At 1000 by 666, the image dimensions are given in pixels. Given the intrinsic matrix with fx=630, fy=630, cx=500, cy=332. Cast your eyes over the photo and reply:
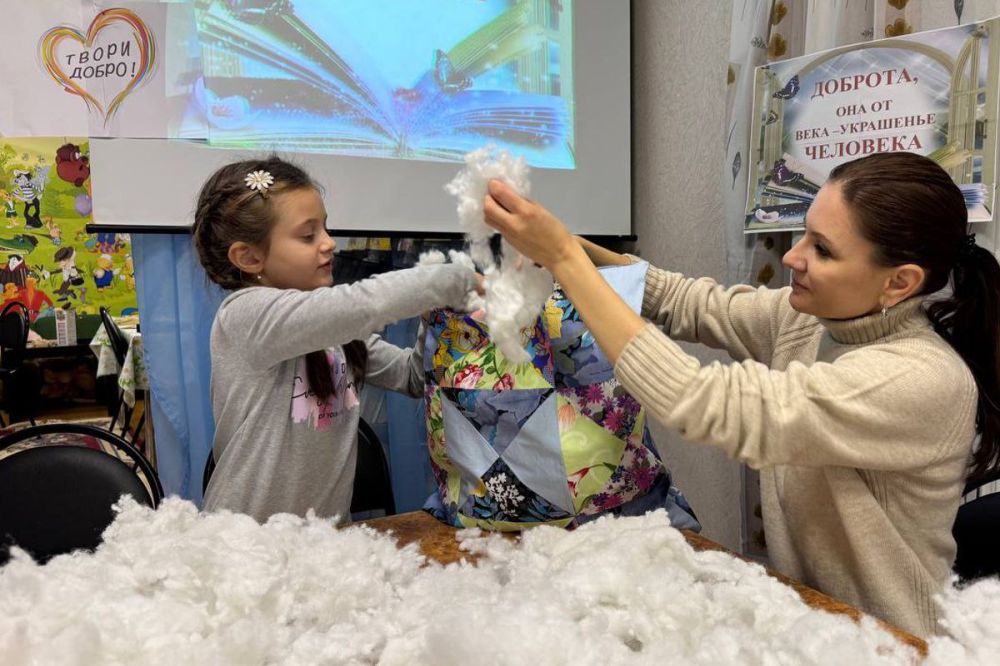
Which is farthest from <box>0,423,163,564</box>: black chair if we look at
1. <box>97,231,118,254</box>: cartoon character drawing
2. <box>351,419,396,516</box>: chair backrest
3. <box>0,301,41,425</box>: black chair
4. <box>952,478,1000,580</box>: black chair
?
<box>97,231,118,254</box>: cartoon character drawing

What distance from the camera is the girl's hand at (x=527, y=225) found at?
0.74m

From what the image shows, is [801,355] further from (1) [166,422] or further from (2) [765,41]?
(1) [166,422]

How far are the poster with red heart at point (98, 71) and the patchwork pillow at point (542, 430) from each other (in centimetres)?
97

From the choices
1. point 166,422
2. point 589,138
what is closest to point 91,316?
point 166,422

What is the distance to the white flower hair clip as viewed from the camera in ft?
3.38

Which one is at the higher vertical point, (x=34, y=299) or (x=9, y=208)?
(x=9, y=208)

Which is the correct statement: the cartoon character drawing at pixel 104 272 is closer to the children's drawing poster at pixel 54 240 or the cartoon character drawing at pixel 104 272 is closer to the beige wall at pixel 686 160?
the children's drawing poster at pixel 54 240

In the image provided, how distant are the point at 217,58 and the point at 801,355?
52.3 inches

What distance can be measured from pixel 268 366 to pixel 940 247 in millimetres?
941

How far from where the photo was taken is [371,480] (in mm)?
1296

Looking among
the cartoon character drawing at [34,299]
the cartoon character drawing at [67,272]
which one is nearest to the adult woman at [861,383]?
the cartoon character drawing at [67,272]

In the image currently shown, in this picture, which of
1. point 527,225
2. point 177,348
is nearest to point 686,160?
point 527,225

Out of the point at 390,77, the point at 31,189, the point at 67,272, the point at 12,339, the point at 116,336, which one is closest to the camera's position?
the point at 390,77

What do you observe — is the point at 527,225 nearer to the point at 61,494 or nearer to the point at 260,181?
the point at 260,181
